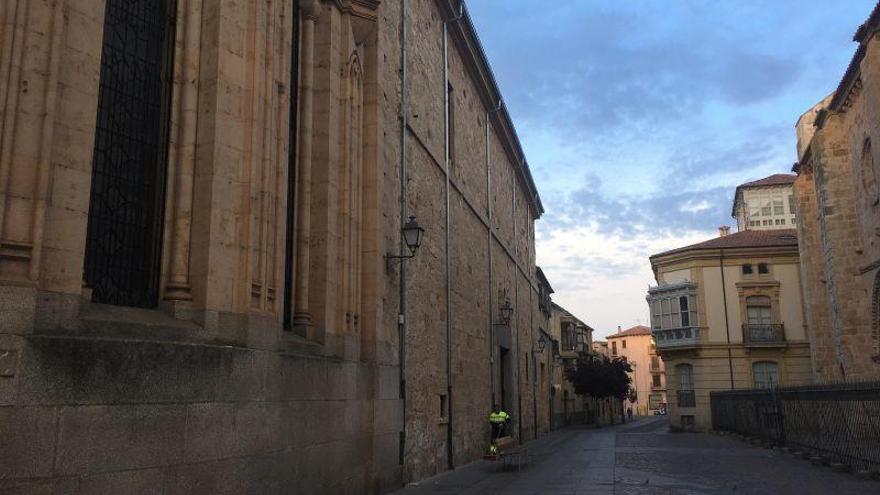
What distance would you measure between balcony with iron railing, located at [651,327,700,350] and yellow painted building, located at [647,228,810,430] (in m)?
0.05

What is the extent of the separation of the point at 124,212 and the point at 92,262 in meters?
0.61

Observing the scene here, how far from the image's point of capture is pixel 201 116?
7.19 metres

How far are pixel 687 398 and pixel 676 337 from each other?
3.41 meters

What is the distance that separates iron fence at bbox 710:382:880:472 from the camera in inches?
506

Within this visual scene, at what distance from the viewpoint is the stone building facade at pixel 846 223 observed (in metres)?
21.0

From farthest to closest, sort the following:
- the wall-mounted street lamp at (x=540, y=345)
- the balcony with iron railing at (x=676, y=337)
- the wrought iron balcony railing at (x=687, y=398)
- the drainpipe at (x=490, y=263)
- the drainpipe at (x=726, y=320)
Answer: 1. the balcony with iron railing at (x=676, y=337)
2. the drainpipe at (x=726, y=320)
3. the wrought iron balcony railing at (x=687, y=398)
4. the wall-mounted street lamp at (x=540, y=345)
5. the drainpipe at (x=490, y=263)

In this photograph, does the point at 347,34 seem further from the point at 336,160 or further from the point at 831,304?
the point at 831,304

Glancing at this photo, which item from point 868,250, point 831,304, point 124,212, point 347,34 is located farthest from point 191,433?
point 831,304

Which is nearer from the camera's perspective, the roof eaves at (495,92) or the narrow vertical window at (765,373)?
the roof eaves at (495,92)

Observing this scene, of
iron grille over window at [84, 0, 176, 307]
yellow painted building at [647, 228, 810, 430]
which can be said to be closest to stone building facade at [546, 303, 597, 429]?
yellow painted building at [647, 228, 810, 430]

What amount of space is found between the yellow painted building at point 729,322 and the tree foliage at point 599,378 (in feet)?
34.3

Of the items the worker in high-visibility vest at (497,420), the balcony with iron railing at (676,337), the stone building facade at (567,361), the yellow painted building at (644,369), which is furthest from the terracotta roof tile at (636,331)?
the worker in high-visibility vest at (497,420)

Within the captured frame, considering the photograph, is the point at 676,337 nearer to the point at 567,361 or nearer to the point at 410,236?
the point at 567,361

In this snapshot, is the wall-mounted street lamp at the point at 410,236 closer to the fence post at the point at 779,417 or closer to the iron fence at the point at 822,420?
the iron fence at the point at 822,420
